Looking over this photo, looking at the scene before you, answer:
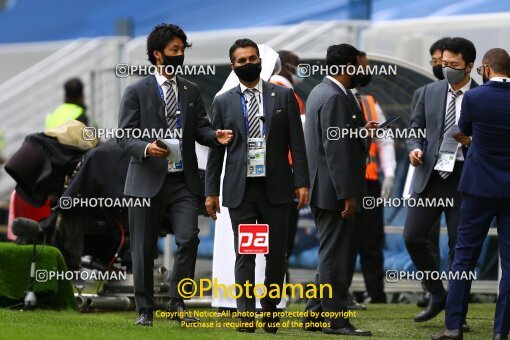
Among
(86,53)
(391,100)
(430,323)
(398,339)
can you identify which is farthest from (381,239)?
(86,53)

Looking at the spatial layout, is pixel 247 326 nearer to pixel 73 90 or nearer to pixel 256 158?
pixel 256 158

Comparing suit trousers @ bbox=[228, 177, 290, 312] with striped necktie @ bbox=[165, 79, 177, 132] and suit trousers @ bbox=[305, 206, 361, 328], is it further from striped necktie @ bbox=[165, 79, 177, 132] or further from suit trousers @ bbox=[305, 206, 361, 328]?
striped necktie @ bbox=[165, 79, 177, 132]

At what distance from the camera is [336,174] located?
37.1ft

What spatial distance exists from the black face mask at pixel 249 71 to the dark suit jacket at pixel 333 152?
0.52m

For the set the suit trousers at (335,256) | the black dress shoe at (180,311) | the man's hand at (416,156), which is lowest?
the black dress shoe at (180,311)

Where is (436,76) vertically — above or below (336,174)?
above

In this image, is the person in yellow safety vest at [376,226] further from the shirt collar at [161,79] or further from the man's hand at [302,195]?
the shirt collar at [161,79]

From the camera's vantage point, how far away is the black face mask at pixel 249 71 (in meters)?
11.2

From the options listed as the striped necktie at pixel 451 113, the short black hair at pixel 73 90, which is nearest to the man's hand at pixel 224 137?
the striped necktie at pixel 451 113

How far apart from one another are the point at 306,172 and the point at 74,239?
316 centimetres

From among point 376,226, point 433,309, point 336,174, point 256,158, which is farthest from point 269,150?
point 376,226

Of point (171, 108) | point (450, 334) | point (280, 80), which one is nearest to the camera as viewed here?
point (450, 334)

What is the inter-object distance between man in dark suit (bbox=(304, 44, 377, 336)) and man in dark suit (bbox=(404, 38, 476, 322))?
0.63 m

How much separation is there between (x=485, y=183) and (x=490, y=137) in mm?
317
